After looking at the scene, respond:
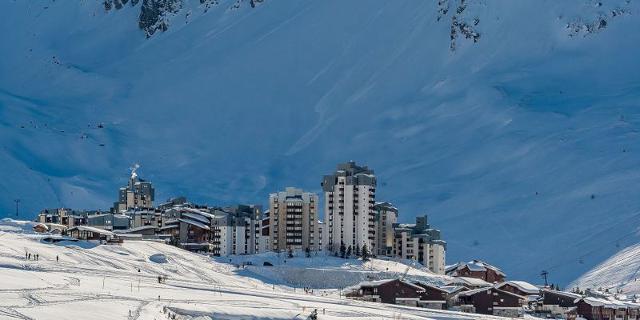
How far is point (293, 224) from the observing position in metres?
108

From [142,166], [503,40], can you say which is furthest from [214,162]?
[503,40]

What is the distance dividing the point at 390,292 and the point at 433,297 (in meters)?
2.29

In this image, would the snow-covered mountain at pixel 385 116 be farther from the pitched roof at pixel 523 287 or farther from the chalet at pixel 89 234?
the chalet at pixel 89 234

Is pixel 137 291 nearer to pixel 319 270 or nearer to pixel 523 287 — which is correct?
pixel 319 270

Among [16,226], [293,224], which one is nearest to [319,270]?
[293,224]

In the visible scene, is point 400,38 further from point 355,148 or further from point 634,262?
point 634,262

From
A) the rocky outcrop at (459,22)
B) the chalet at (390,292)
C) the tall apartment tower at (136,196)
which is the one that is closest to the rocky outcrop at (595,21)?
the rocky outcrop at (459,22)

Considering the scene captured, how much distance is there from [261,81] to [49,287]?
123234 millimetres

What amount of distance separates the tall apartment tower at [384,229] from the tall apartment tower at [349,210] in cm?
229

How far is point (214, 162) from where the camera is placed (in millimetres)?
169875

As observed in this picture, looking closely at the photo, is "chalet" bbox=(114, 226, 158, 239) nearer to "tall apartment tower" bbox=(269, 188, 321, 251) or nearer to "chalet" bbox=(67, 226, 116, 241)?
"chalet" bbox=(67, 226, 116, 241)

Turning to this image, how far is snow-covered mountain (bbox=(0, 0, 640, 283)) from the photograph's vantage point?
144 meters

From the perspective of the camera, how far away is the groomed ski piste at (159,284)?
61188mm

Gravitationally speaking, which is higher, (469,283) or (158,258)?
(158,258)
